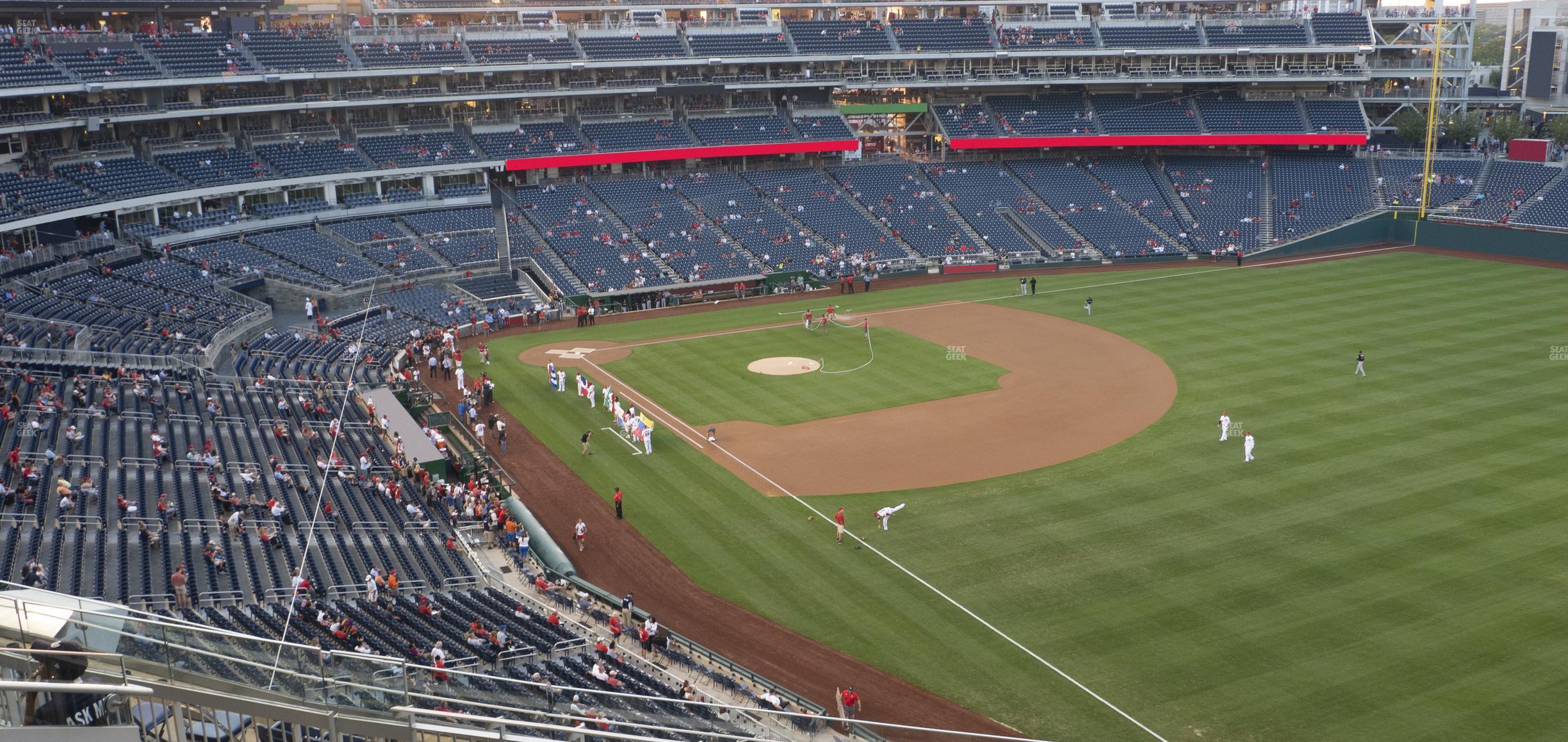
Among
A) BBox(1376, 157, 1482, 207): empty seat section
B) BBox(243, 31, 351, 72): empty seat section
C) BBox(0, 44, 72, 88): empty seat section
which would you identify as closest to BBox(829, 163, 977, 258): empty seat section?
BBox(1376, 157, 1482, 207): empty seat section

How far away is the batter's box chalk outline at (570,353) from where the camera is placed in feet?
159

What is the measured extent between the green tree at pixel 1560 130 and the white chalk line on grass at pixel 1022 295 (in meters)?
14.2

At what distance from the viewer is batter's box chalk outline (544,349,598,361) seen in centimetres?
4831

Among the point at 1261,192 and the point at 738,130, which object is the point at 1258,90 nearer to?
the point at 1261,192

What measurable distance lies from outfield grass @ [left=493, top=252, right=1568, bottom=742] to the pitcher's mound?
7814 millimetres

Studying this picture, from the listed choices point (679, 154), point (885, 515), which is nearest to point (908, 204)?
point (679, 154)

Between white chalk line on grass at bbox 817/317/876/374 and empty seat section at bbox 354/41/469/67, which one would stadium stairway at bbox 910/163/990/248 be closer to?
white chalk line on grass at bbox 817/317/876/374

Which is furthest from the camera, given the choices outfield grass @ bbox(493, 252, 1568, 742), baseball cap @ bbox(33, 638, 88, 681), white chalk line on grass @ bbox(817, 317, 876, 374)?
white chalk line on grass @ bbox(817, 317, 876, 374)

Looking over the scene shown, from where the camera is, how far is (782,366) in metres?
45.9

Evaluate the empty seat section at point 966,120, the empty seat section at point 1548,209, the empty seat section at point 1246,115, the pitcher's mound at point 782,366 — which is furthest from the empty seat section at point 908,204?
the empty seat section at point 1548,209

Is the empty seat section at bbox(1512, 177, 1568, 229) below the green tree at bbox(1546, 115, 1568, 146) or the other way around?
below

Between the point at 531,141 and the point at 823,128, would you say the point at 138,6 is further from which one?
the point at 823,128

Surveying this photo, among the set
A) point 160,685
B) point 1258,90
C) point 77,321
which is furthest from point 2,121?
point 1258,90

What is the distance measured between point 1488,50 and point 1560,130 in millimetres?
44857
